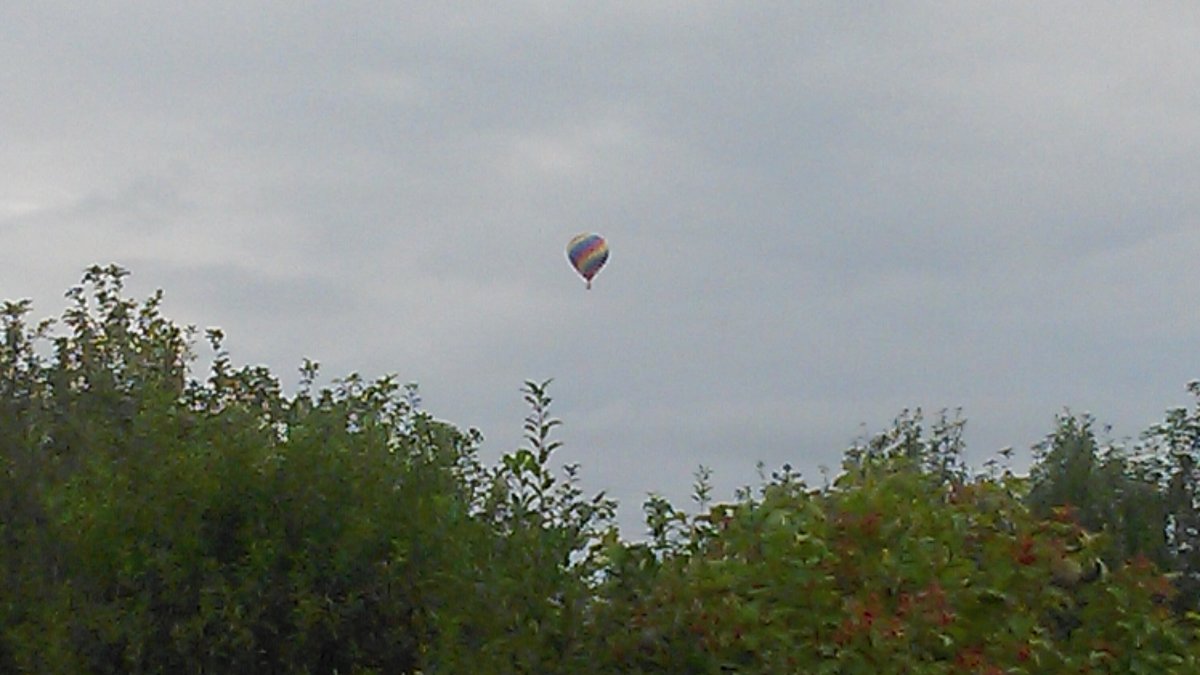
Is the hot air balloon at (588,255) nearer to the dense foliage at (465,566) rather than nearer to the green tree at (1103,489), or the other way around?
the green tree at (1103,489)

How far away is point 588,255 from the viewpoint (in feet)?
85.3

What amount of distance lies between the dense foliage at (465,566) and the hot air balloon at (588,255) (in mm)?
12852

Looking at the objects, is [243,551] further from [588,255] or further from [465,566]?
[588,255]

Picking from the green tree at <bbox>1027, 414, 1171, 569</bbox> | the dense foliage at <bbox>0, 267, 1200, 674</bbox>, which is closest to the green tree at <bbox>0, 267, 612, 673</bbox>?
the dense foliage at <bbox>0, 267, 1200, 674</bbox>

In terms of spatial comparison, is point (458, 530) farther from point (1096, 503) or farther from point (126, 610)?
point (1096, 503)

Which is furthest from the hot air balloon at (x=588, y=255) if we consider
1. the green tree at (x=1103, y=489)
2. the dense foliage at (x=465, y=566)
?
the dense foliage at (x=465, y=566)

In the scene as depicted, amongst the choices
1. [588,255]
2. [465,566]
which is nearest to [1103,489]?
[588,255]

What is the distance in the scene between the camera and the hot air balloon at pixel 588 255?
25891 millimetres

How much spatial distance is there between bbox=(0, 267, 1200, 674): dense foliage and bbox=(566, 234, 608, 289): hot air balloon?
42.2ft

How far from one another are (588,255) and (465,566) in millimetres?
17712

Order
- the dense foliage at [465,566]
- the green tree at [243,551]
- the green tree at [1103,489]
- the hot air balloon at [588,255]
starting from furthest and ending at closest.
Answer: the hot air balloon at [588,255] < the green tree at [1103,489] < the green tree at [243,551] < the dense foliage at [465,566]

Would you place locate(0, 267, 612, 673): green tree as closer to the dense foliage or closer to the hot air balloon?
the dense foliage

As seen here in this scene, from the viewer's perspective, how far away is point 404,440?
441 inches

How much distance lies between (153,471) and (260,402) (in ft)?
10.6
